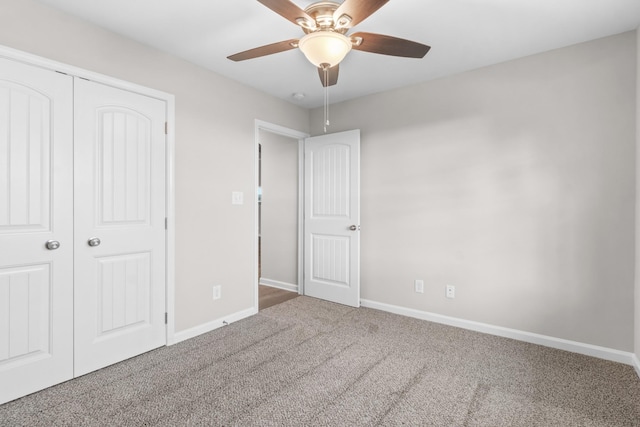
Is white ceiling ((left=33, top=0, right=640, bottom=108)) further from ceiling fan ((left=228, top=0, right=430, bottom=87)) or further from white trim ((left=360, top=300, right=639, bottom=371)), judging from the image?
white trim ((left=360, top=300, right=639, bottom=371))

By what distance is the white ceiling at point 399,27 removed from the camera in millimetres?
2023

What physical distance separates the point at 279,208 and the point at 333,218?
0.98m

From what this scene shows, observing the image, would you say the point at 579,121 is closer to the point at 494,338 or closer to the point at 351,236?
the point at 494,338

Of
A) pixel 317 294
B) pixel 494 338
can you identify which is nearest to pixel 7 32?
pixel 317 294

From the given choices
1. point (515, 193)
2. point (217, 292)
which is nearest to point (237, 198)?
point (217, 292)

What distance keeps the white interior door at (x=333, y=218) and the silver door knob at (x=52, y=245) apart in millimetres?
2520

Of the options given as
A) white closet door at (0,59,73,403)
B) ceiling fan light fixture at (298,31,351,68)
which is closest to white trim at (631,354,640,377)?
ceiling fan light fixture at (298,31,351,68)

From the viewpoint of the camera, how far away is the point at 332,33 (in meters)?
1.68

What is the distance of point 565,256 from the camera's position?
8.40ft

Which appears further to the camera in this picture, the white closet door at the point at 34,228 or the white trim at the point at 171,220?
the white trim at the point at 171,220

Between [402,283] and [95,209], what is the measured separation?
110 inches

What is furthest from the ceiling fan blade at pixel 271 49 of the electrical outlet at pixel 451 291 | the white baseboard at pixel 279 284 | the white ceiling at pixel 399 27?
the white baseboard at pixel 279 284

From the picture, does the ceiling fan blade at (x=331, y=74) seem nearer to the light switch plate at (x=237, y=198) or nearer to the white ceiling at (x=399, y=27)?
the white ceiling at (x=399, y=27)

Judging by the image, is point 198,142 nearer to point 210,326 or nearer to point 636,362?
point 210,326
